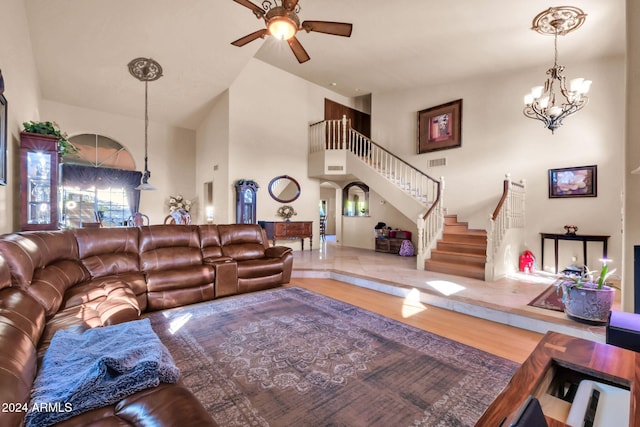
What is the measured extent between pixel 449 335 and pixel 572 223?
418cm

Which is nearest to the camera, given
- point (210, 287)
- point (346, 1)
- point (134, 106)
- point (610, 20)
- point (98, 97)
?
point (210, 287)

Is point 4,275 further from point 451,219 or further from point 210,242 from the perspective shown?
point 451,219

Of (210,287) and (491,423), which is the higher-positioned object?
(491,423)

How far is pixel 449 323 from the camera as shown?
9.84 feet

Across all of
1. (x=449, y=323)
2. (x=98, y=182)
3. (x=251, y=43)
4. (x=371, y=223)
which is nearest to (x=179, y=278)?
(x=449, y=323)

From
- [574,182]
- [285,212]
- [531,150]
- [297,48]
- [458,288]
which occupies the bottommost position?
[458,288]

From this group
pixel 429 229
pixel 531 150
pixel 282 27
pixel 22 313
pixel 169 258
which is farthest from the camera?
pixel 531 150

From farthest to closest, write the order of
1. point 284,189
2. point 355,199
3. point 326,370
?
point 355,199 → point 284,189 → point 326,370

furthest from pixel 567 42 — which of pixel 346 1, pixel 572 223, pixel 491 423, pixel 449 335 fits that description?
pixel 491 423

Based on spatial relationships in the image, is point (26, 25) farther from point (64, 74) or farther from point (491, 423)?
point (491, 423)

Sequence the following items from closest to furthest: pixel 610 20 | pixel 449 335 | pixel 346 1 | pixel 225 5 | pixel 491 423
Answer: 1. pixel 491 423
2. pixel 449 335
3. pixel 610 20
4. pixel 346 1
5. pixel 225 5

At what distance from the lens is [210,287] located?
367cm

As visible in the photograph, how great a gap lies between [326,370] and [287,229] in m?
5.06

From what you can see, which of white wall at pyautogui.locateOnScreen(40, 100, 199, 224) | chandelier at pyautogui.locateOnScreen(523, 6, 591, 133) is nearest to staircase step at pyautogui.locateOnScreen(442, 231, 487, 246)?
chandelier at pyautogui.locateOnScreen(523, 6, 591, 133)
